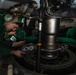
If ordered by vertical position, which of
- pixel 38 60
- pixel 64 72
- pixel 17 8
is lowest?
pixel 64 72

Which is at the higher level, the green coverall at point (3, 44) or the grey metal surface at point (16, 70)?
the green coverall at point (3, 44)

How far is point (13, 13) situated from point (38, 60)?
0.37 m

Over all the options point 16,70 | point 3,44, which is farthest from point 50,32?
point 3,44

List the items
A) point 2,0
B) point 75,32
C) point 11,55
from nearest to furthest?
point 11,55 < point 2,0 < point 75,32

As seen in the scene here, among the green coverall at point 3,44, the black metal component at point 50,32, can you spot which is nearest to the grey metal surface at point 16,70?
the green coverall at point 3,44

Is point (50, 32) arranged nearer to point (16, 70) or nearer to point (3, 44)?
point (16, 70)

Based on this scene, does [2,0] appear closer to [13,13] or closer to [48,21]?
[13,13]

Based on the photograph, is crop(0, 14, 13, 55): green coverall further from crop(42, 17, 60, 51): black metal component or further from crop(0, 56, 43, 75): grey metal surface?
crop(42, 17, 60, 51): black metal component

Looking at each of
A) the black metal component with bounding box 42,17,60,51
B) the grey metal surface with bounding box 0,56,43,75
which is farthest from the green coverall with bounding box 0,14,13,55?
the black metal component with bounding box 42,17,60,51

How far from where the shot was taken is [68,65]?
1016 millimetres

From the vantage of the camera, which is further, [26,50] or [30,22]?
[30,22]

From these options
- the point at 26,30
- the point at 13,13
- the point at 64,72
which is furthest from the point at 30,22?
the point at 64,72

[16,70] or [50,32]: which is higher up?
[50,32]

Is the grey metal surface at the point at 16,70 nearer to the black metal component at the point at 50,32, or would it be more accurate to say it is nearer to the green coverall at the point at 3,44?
the green coverall at the point at 3,44
